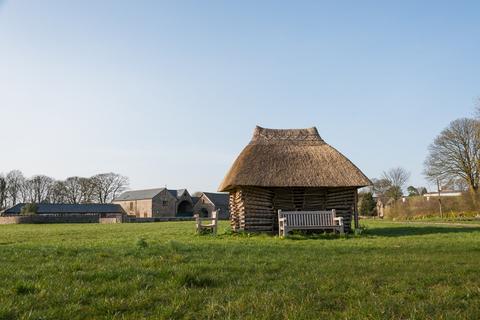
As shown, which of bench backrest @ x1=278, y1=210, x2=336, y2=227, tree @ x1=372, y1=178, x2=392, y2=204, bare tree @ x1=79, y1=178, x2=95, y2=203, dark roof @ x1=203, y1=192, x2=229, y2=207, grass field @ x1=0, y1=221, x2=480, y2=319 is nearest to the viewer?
grass field @ x1=0, y1=221, x2=480, y2=319

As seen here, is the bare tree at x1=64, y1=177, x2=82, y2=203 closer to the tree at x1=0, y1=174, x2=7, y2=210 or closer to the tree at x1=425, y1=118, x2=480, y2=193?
the tree at x1=0, y1=174, x2=7, y2=210

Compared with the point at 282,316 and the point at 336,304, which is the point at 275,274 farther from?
the point at 282,316

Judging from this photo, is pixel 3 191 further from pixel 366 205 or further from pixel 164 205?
pixel 366 205

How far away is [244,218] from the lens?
2005cm

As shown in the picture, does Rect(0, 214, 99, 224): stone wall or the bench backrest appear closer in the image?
the bench backrest

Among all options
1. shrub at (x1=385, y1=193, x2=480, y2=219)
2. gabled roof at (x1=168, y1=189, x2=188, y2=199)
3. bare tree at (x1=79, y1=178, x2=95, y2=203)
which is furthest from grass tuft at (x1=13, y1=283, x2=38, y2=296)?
bare tree at (x1=79, y1=178, x2=95, y2=203)

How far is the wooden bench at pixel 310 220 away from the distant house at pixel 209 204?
213ft

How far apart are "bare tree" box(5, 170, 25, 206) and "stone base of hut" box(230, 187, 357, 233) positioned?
77660 mm

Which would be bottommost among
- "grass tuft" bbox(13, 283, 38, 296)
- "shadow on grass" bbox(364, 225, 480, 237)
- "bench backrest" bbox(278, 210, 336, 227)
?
"shadow on grass" bbox(364, 225, 480, 237)

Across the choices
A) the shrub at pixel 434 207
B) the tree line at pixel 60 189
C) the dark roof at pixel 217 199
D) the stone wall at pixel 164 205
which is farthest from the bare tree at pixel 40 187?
the shrub at pixel 434 207

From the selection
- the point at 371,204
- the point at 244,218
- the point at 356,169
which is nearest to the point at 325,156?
the point at 356,169

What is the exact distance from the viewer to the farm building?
5762 centimetres

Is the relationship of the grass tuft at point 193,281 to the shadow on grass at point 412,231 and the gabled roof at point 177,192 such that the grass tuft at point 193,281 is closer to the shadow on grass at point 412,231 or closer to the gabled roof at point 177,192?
the shadow on grass at point 412,231

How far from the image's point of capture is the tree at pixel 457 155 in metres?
46.3
